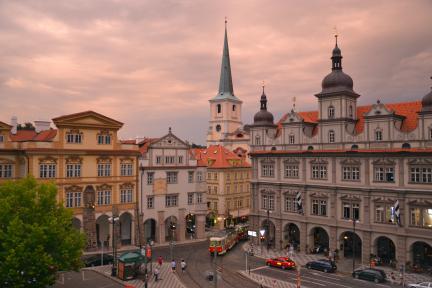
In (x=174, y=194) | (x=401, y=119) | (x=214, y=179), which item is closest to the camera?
(x=401, y=119)

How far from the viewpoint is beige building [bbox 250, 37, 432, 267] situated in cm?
4638

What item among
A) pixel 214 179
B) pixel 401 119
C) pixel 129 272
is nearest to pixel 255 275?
pixel 129 272

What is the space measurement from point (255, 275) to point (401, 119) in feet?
82.6

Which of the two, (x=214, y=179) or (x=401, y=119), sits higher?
(x=401, y=119)

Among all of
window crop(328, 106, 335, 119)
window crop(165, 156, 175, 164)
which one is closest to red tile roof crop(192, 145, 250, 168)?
window crop(165, 156, 175, 164)

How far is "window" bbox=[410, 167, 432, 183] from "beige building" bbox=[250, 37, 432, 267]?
10cm

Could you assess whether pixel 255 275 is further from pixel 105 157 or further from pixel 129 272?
pixel 105 157

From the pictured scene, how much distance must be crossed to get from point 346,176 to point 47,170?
37134mm

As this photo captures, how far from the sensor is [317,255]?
55.2m

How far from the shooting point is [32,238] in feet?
99.5

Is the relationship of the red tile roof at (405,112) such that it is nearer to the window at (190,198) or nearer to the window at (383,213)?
the window at (383,213)

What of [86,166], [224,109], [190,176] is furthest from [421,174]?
[224,109]

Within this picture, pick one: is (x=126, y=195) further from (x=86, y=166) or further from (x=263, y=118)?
A: (x=263, y=118)

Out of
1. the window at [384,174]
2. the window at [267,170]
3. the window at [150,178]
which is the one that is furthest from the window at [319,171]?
the window at [150,178]
